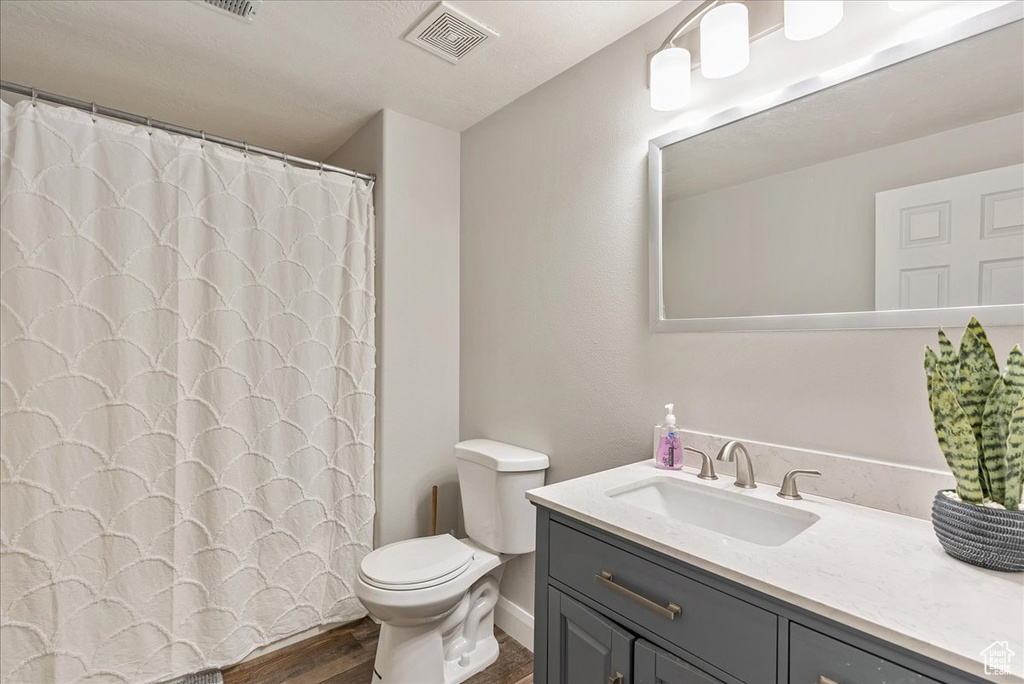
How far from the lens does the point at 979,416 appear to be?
2.70ft

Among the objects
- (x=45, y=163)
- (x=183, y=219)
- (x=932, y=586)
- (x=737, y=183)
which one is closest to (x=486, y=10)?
(x=737, y=183)


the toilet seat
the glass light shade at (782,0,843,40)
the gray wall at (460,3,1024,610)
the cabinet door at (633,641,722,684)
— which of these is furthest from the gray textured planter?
the toilet seat

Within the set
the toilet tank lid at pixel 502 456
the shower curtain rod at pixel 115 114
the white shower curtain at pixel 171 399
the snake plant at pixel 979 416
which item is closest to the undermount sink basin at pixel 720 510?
the snake plant at pixel 979 416

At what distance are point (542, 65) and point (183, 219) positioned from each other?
145 centimetres

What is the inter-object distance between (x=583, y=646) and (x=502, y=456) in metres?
0.86

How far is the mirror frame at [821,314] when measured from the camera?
0.96m

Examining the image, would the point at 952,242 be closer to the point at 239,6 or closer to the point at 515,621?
the point at 515,621

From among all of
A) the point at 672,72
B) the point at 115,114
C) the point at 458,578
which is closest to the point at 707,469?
the point at 458,578

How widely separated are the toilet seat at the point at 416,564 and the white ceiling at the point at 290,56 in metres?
1.84

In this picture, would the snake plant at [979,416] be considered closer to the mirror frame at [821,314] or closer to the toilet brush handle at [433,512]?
the mirror frame at [821,314]

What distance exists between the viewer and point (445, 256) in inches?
94.2

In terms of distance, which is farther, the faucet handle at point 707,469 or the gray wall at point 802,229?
the faucet handle at point 707,469

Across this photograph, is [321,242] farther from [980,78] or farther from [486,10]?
[980,78]

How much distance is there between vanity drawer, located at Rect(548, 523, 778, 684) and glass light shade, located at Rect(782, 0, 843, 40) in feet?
4.08
